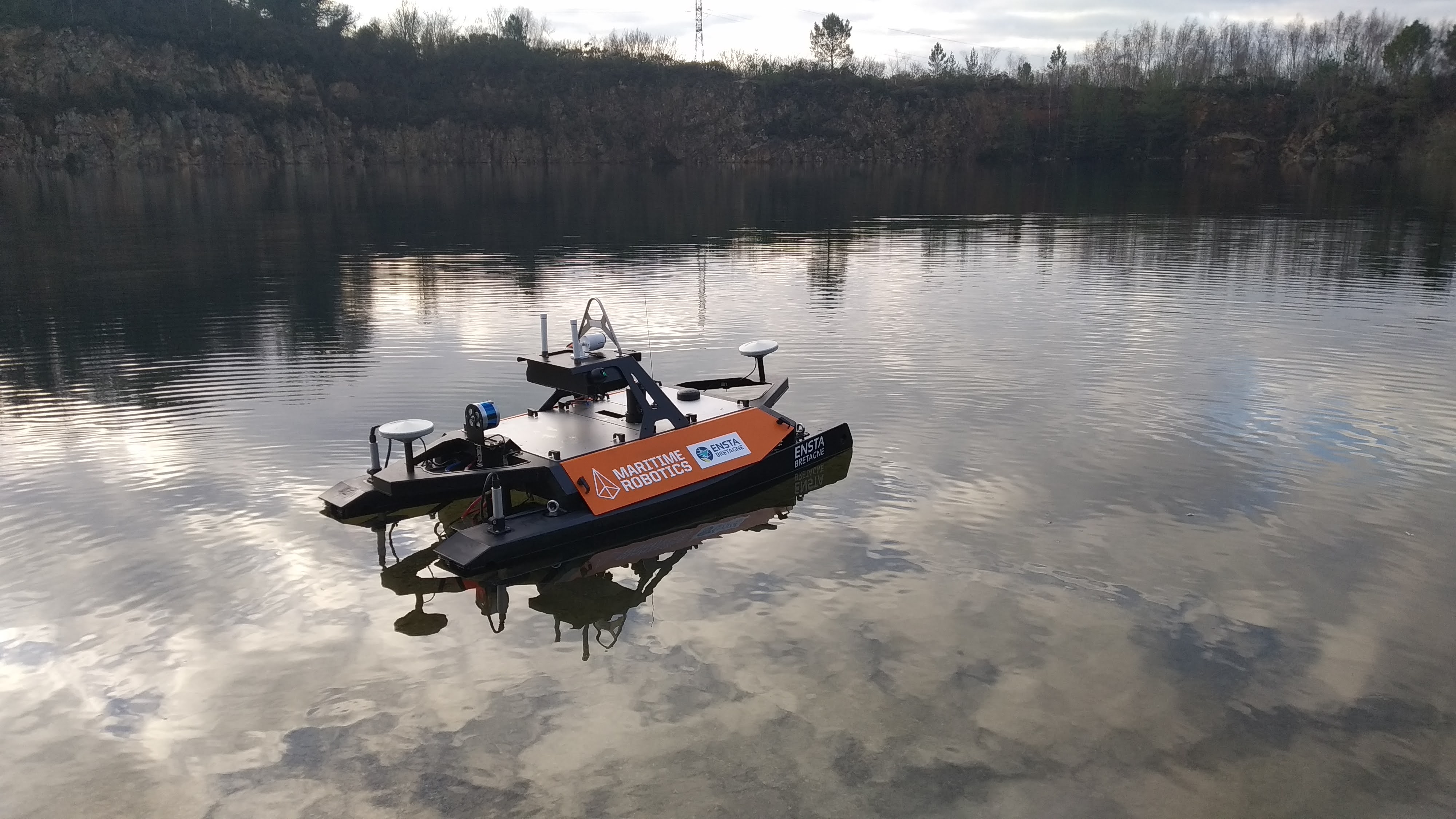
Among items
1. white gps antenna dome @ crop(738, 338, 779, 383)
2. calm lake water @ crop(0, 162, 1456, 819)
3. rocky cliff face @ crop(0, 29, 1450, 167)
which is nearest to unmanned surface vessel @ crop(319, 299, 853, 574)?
calm lake water @ crop(0, 162, 1456, 819)

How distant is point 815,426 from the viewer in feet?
57.3

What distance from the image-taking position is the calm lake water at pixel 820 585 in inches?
326

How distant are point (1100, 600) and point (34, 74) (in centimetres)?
12246

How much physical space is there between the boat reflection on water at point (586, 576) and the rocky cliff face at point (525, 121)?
107 meters

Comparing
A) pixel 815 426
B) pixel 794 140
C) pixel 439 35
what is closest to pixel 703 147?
pixel 794 140

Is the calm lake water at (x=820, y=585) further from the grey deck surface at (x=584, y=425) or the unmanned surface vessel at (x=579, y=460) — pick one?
the grey deck surface at (x=584, y=425)

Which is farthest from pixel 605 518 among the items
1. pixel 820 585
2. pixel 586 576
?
pixel 820 585

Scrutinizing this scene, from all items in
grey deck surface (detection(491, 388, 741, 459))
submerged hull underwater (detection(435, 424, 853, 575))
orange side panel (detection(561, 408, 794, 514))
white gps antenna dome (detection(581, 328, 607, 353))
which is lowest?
submerged hull underwater (detection(435, 424, 853, 575))

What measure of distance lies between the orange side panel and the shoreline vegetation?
106904 mm

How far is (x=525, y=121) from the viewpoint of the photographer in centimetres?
12700

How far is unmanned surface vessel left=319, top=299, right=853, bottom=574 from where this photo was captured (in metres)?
12.3

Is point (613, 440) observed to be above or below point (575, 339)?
below

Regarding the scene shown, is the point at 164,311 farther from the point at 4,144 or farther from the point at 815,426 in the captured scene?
A: the point at 4,144

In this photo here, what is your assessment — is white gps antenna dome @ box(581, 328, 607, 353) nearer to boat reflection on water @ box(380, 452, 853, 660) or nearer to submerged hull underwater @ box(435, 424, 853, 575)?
submerged hull underwater @ box(435, 424, 853, 575)
